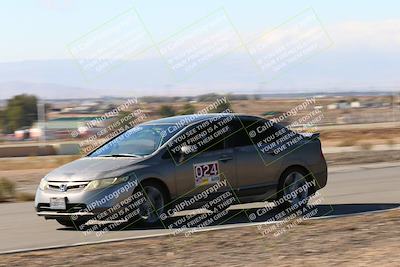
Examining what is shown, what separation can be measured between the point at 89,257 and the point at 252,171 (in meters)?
4.49

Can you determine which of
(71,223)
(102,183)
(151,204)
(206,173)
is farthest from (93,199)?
(206,173)

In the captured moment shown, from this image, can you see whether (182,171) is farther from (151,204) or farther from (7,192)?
(7,192)

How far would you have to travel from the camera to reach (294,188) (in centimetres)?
1462

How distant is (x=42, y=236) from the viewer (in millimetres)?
12516

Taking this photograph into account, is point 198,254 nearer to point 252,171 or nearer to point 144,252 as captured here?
point 144,252

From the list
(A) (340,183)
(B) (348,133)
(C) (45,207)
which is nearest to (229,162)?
(C) (45,207)

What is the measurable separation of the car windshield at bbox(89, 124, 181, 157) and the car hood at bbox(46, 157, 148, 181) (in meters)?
0.31

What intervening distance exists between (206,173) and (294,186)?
6.33 feet

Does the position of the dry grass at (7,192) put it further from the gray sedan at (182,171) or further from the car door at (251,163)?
the car door at (251,163)

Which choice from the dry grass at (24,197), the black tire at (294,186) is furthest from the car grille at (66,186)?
the dry grass at (24,197)

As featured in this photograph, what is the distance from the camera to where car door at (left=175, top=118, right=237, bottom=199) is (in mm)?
13172

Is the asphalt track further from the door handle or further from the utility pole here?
the utility pole

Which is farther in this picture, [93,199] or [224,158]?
[224,158]

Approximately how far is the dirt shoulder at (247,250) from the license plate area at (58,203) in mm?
1554
